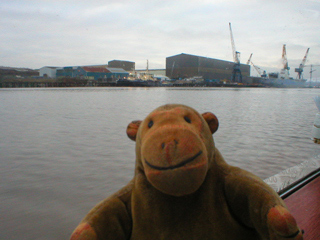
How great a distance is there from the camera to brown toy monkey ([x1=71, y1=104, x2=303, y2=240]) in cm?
80

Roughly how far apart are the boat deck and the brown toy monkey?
1.71 feet

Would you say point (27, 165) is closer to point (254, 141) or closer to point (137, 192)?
point (137, 192)

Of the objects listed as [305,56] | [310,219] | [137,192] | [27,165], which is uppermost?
[305,56]

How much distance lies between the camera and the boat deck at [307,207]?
1.33m

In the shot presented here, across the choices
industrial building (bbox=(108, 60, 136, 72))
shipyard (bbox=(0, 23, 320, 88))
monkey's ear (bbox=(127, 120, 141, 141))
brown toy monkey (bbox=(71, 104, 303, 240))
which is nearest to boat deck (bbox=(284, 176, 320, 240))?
brown toy monkey (bbox=(71, 104, 303, 240))

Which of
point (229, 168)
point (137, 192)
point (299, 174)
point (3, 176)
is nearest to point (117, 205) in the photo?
point (137, 192)

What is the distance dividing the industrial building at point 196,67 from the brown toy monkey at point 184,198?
78110 millimetres

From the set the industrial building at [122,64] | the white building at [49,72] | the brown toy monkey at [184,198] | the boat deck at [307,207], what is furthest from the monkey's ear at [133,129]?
the industrial building at [122,64]

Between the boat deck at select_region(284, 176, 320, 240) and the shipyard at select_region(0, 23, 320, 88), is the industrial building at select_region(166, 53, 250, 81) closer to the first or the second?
the shipyard at select_region(0, 23, 320, 88)

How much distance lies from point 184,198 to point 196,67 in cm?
7875

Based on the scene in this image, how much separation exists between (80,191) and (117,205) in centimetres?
217

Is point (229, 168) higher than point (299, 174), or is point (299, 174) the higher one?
point (229, 168)

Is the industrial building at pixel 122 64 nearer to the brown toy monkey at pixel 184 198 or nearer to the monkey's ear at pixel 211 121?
the monkey's ear at pixel 211 121

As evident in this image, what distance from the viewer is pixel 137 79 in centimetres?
7075
